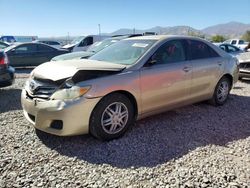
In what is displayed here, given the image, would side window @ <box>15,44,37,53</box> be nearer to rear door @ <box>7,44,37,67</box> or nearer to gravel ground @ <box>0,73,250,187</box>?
rear door @ <box>7,44,37,67</box>

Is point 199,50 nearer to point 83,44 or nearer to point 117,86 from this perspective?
point 117,86

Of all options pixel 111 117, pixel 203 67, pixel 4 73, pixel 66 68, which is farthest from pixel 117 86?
pixel 4 73

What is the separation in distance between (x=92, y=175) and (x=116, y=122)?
1023 millimetres

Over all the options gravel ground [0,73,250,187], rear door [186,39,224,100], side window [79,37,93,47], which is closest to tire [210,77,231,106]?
rear door [186,39,224,100]

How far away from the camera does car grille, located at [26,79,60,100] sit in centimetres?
353

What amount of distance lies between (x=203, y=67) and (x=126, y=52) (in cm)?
155

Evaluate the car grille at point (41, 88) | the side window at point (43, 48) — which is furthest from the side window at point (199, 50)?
the side window at point (43, 48)

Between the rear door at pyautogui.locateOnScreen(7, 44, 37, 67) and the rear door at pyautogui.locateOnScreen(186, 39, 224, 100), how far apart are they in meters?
9.73

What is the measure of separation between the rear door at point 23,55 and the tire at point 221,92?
983 centimetres

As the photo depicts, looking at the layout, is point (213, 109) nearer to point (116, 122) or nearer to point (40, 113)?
point (116, 122)

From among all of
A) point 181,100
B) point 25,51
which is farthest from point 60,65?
point 25,51

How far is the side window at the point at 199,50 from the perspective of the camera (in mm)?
4879

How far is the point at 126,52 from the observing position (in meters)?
4.48

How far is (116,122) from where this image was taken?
3760 mm
